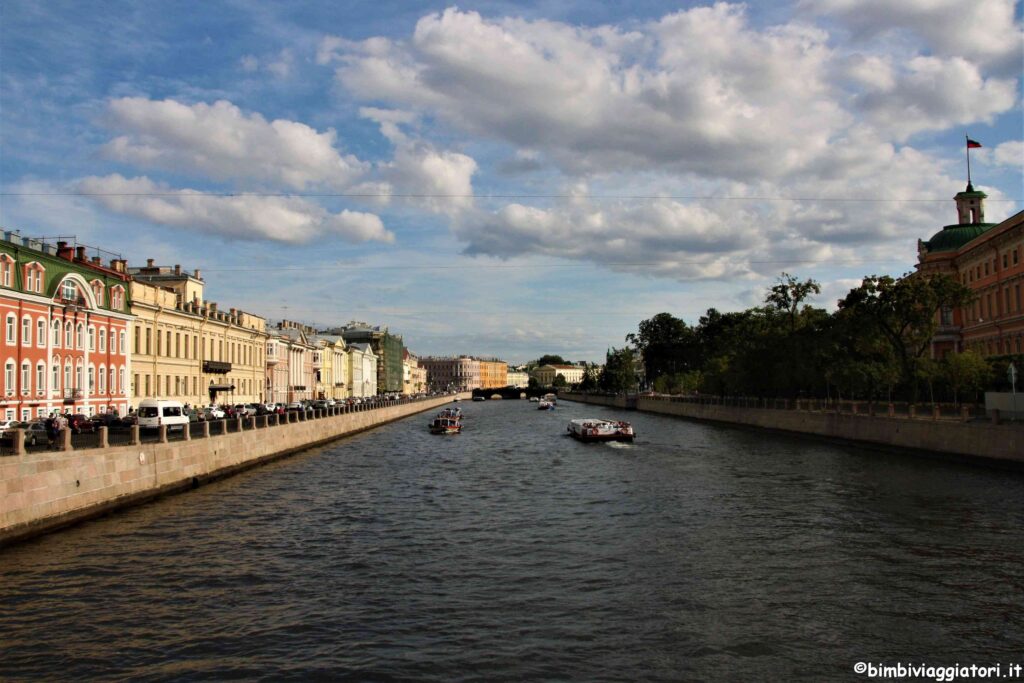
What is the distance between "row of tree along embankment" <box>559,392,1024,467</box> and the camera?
3953cm

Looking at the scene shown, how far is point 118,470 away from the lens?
29.7 metres

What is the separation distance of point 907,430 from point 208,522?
38.3m

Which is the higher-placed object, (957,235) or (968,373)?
(957,235)

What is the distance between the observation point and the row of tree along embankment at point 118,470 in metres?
23.7

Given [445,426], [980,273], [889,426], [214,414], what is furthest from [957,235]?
[214,414]

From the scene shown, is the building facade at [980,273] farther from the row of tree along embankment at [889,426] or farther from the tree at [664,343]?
the tree at [664,343]

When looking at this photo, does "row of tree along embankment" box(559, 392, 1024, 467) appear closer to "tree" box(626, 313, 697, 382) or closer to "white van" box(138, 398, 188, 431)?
"white van" box(138, 398, 188, 431)

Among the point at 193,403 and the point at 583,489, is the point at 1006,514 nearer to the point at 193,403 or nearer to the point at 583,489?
the point at 583,489

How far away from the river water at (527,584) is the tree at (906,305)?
23.8 metres

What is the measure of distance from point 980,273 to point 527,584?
245 ft

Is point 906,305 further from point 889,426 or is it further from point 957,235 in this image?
point 957,235

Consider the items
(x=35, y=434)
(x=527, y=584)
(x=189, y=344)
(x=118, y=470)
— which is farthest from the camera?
(x=189, y=344)

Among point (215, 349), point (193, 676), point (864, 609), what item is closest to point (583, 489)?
point (864, 609)

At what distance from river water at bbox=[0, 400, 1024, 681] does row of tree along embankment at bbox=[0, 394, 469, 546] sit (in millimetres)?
746
